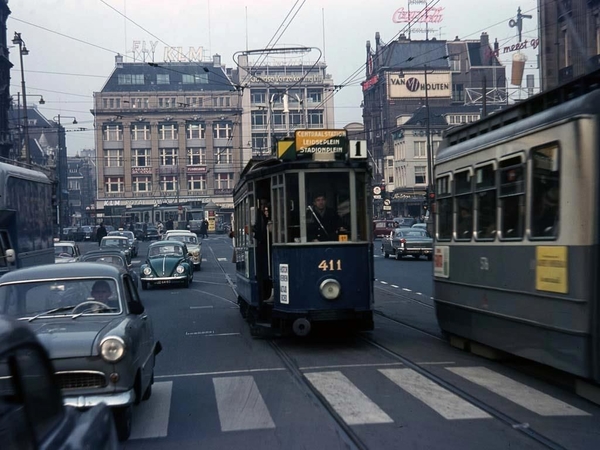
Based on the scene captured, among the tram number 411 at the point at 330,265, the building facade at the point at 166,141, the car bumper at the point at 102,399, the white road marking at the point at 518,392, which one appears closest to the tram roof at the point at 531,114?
the tram number 411 at the point at 330,265

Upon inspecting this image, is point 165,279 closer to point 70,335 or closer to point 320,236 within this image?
point 320,236

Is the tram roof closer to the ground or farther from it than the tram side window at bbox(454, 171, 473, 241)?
farther from it

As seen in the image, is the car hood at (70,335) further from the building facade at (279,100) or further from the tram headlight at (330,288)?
the building facade at (279,100)

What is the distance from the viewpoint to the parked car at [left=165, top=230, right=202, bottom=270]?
35.7m

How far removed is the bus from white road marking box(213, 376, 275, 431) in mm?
7660

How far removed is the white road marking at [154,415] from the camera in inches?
297

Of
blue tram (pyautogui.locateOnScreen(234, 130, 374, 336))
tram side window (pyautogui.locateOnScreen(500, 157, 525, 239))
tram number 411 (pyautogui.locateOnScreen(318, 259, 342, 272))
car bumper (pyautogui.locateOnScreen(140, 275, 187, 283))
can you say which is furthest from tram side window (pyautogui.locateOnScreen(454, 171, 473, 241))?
car bumper (pyautogui.locateOnScreen(140, 275, 187, 283))

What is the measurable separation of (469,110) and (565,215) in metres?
74.6

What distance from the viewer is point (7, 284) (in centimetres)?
810

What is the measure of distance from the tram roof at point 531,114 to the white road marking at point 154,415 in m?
5.05

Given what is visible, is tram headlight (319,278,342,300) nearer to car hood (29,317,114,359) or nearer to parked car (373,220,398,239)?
car hood (29,317,114,359)

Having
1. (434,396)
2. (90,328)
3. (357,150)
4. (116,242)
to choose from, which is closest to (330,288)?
(357,150)

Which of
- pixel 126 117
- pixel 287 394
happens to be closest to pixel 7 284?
pixel 287 394

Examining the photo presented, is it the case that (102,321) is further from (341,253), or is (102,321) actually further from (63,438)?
(341,253)
